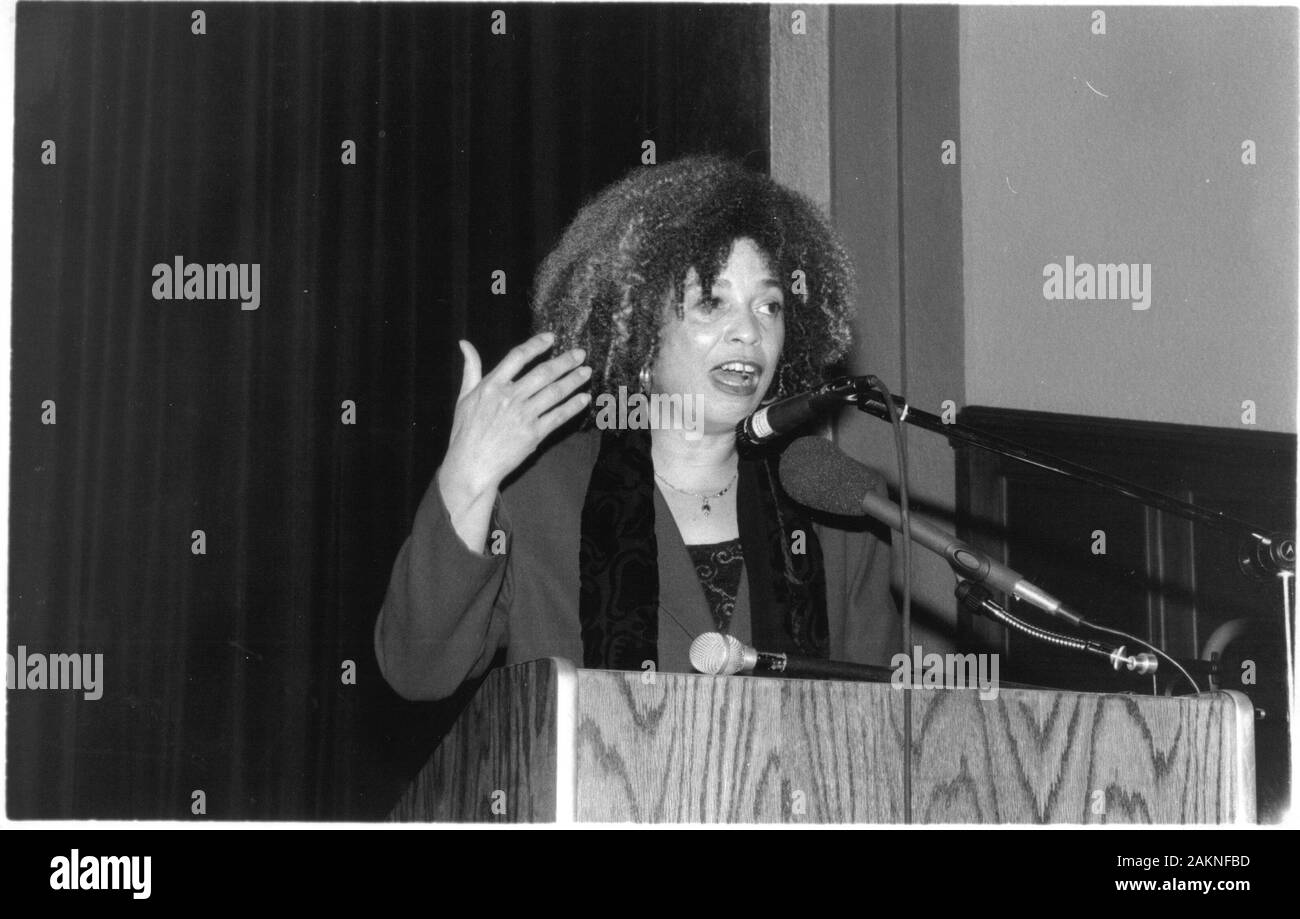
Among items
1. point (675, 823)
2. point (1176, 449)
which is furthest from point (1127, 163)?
point (675, 823)

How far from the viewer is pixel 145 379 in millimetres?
2674

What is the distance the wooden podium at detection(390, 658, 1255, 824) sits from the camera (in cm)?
122

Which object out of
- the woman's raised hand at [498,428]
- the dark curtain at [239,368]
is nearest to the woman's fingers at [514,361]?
→ the woman's raised hand at [498,428]

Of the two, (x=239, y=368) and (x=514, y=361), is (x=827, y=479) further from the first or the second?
(x=239, y=368)

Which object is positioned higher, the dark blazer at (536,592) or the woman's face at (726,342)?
the woman's face at (726,342)

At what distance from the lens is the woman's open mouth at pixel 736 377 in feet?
6.82

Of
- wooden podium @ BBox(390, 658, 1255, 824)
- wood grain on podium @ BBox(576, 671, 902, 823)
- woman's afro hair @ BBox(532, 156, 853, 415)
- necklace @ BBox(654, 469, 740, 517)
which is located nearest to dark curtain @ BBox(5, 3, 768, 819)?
woman's afro hair @ BBox(532, 156, 853, 415)

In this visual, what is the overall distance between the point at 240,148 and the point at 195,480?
25.4 inches

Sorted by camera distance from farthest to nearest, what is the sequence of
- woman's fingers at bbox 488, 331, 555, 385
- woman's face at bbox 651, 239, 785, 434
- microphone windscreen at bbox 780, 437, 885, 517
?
woman's face at bbox 651, 239, 785, 434 < woman's fingers at bbox 488, 331, 555, 385 < microphone windscreen at bbox 780, 437, 885, 517

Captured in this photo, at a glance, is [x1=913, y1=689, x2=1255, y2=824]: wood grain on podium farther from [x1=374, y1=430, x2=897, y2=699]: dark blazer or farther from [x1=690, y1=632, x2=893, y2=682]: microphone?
[x1=374, y1=430, x2=897, y2=699]: dark blazer

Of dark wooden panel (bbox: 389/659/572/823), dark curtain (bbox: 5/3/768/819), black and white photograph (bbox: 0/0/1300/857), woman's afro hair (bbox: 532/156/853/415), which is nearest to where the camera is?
Result: dark wooden panel (bbox: 389/659/572/823)

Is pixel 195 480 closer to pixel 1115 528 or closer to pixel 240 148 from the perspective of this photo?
pixel 240 148

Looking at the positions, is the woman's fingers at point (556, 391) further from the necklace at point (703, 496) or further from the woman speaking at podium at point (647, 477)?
the necklace at point (703, 496)

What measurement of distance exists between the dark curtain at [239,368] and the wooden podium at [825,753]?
1390 mm
